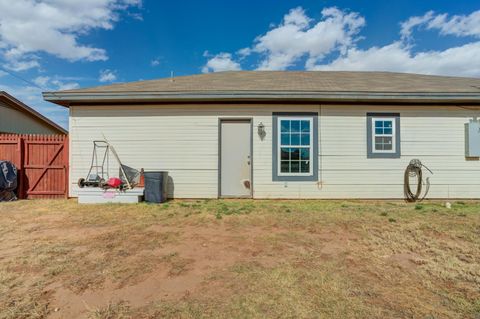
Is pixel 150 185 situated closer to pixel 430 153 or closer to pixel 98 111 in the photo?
pixel 98 111

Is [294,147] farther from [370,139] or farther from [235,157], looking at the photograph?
[370,139]

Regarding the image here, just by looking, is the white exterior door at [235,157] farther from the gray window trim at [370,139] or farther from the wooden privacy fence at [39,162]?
the wooden privacy fence at [39,162]

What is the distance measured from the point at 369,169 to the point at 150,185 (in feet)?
19.5

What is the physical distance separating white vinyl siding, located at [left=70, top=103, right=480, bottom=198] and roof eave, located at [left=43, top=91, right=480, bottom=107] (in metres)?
0.35

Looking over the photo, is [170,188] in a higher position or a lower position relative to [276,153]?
lower

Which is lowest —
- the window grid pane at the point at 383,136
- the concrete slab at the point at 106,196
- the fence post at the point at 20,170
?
the concrete slab at the point at 106,196

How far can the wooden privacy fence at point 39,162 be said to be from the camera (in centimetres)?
797

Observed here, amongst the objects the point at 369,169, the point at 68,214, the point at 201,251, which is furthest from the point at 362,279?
the point at 68,214

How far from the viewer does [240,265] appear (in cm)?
326

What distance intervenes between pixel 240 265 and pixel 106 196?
5.26m

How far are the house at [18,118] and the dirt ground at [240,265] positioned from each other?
9.43 m

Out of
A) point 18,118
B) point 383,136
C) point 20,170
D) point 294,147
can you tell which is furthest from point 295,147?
point 18,118

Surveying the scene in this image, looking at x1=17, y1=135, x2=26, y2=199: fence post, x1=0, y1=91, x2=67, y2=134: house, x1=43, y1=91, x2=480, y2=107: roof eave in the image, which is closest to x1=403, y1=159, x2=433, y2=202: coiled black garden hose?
x1=43, y1=91, x2=480, y2=107: roof eave

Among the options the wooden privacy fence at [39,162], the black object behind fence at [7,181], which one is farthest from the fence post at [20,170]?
the black object behind fence at [7,181]
